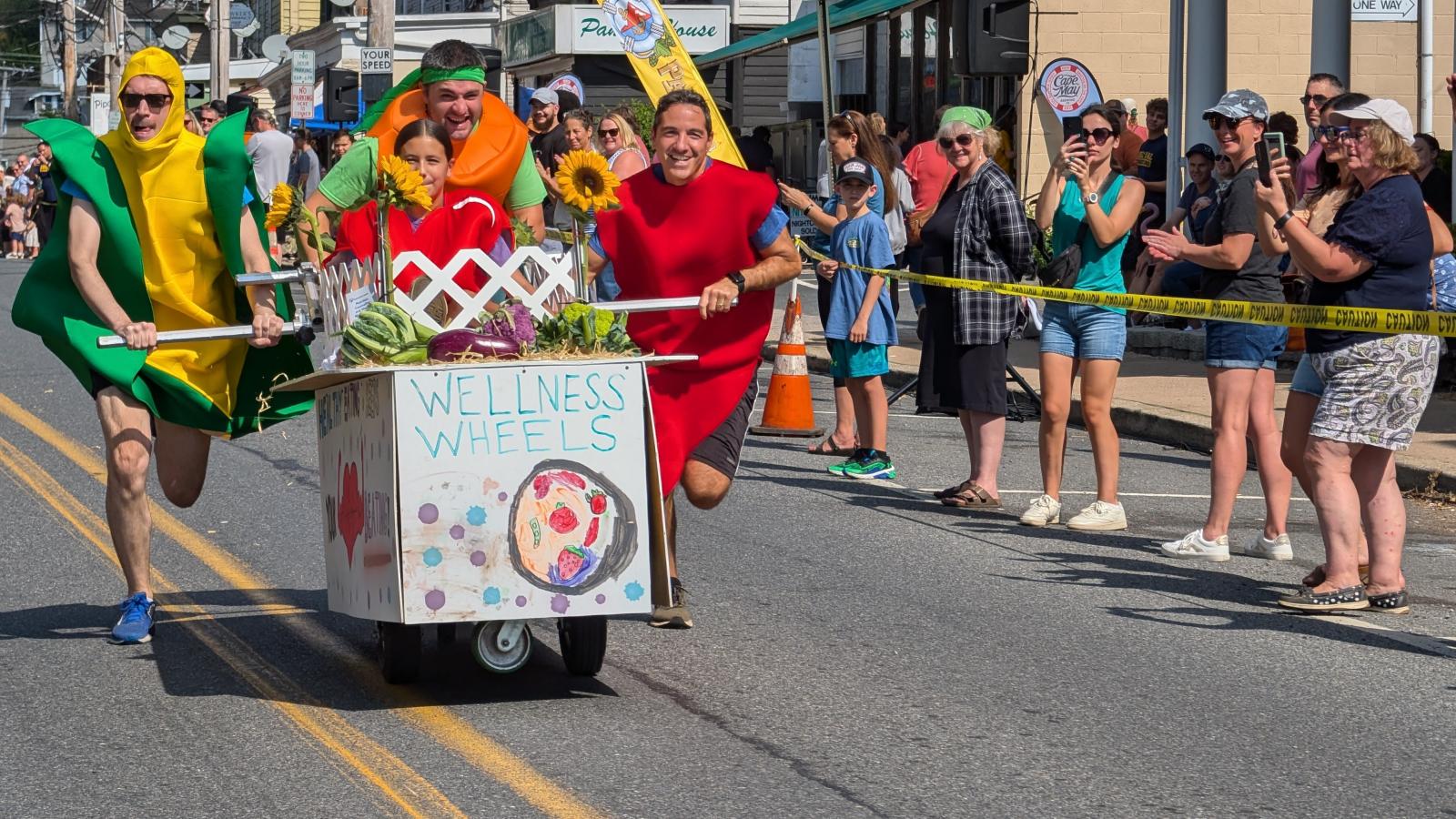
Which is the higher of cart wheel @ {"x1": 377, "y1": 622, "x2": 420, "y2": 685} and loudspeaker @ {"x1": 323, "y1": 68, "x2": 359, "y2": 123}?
loudspeaker @ {"x1": 323, "y1": 68, "x2": 359, "y2": 123}

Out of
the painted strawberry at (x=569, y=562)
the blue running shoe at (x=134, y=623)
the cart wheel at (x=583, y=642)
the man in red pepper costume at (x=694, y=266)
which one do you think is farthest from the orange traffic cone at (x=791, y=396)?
the painted strawberry at (x=569, y=562)

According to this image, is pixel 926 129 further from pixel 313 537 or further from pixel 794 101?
pixel 313 537

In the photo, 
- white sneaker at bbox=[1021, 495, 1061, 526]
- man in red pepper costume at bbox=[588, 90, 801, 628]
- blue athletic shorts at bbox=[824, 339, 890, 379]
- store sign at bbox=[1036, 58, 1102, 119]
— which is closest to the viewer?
man in red pepper costume at bbox=[588, 90, 801, 628]

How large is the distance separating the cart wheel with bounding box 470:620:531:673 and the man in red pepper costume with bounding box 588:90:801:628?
820 mm

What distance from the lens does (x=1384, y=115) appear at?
7266 mm

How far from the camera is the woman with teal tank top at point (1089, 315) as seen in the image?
923cm

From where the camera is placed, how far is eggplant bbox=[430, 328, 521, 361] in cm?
584

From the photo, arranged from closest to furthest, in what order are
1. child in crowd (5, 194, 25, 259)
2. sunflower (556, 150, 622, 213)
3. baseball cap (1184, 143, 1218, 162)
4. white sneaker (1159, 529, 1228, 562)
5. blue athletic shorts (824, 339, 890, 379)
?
1. sunflower (556, 150, 622, 213)
2. white sneaker (1159, 529, 1228, 562)
3. blue athletic shorts (824, 339, 890, 379)
4. baseball cap (1184, 143, 1218, 162)
5. child in crowd (5, 194, 25, 259)

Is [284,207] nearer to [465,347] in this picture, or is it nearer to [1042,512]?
[465,347]

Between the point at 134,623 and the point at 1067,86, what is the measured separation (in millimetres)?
15046

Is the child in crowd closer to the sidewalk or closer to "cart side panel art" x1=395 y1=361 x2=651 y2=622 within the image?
the sidewalk

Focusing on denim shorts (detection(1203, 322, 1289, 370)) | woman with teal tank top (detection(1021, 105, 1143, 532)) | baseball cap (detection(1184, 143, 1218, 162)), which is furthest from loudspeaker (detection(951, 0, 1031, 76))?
denim shorts (detection(1203, 322, 1289, 370))

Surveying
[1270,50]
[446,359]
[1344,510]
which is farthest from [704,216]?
[1270,50]

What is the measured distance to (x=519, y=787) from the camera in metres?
5.27
